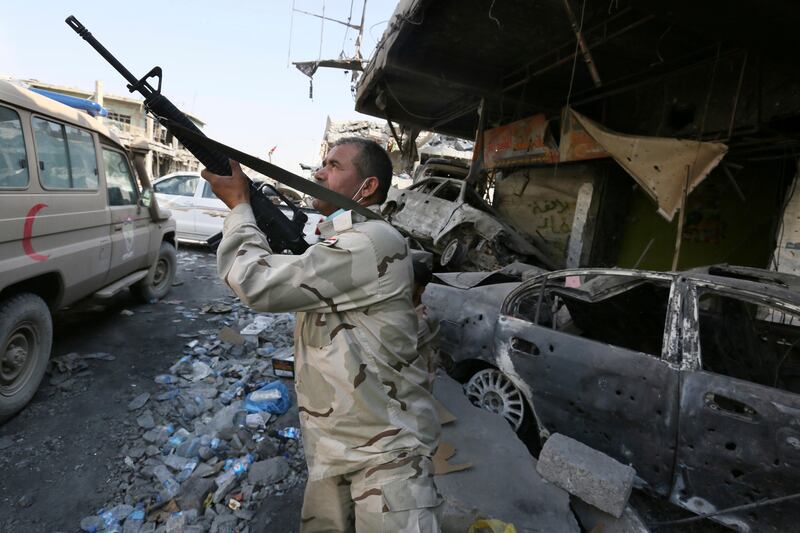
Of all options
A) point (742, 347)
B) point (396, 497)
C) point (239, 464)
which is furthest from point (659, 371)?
point (239, 464)

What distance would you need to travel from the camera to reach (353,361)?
1176 millimetres

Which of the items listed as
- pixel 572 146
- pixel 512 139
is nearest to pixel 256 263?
pixel 572 146

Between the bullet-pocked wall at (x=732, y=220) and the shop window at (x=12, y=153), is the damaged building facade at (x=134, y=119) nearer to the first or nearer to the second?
the shop window at (x=12, y=153)

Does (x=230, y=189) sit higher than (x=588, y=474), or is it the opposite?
(x=230, y=189)

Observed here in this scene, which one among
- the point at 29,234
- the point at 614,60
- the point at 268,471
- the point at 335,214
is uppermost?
the point at 614,60

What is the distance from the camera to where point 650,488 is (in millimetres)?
2492

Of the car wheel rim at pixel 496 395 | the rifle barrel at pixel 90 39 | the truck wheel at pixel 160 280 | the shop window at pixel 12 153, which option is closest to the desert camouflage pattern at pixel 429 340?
the car wheel rim at pixel 496 395

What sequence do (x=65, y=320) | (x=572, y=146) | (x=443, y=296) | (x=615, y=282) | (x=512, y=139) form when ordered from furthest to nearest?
(x=512, y=139) < (x=572, y=146) < (x=65, y=320) < (x=443, y=296) < (x=615, y=282)

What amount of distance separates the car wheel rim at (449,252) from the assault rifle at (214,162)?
5.18 metres

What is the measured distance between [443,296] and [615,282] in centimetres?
142

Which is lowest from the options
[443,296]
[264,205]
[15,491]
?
[15,491]

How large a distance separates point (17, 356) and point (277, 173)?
113 inches

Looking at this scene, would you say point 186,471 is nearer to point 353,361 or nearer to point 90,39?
point 353,361

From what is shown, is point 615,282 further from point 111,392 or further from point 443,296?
point 111,392
